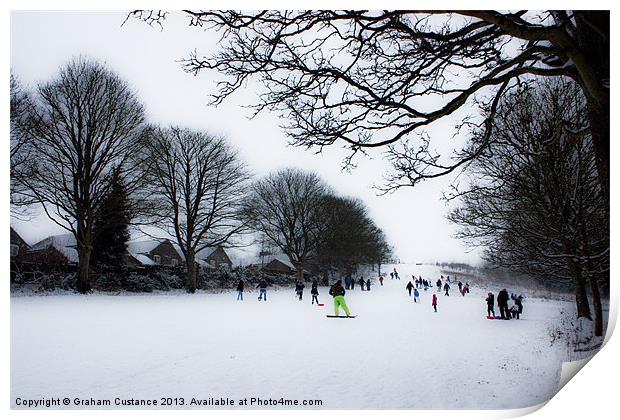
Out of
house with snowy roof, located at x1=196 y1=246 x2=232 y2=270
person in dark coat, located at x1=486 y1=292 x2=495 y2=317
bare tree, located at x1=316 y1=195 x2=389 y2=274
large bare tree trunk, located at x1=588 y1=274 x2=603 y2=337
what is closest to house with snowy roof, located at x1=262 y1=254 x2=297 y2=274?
bare tree, located at x1=316 y1=195 x2=389 y2=274

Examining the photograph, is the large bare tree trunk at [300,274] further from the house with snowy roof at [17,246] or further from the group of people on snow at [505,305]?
the house with snowy roof at [17,246]

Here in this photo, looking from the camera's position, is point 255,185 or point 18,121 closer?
point 18,121

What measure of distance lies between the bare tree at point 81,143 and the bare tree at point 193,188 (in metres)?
0.28

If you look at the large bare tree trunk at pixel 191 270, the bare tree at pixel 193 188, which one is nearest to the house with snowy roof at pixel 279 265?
the bare tree at pixel 193 188

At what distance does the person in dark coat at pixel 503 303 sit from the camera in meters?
3.60

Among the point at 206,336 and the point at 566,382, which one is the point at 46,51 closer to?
the point at 206,336

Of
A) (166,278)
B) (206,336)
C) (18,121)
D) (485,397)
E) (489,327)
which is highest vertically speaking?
(18,121)

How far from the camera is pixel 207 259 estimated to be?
3.88 metres

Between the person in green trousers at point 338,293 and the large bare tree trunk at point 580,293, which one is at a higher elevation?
the large bare tree trunk at point 580,293

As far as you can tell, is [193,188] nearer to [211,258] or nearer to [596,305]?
[211,258]

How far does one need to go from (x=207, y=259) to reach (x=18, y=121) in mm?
2240

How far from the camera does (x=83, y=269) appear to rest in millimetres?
3568
